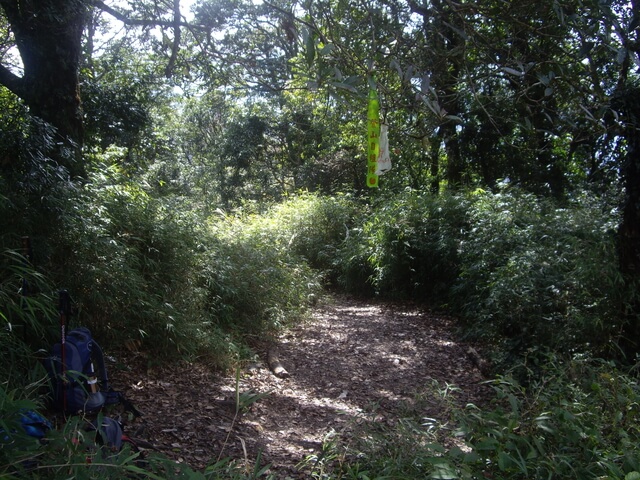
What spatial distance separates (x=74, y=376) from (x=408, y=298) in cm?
715

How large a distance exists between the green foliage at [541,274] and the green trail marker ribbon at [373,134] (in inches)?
97.6

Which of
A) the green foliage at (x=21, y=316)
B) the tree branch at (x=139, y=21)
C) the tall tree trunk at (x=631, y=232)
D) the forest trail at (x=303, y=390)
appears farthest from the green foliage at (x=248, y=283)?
the tall tree trunk at (x=631, y=232)

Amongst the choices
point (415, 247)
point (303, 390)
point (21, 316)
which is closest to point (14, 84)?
point (21, 316)

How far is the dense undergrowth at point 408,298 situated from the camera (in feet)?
8.16

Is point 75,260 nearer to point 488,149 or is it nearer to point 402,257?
point 402,257

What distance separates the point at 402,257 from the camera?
9078mm

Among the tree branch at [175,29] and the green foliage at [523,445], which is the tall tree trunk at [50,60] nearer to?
the tree branch at [175,29]

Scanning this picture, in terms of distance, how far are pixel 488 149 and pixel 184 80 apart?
7.47 metres

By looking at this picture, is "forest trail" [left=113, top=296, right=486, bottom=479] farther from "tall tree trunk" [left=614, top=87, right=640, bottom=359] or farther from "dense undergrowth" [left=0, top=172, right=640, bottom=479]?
"tall tree trunk" [left=614, top=87, right=640, bottom=359]

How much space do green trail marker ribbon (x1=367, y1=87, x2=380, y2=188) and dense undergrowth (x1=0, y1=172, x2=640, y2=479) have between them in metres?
1.53

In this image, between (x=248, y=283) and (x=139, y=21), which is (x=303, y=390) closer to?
(x=248, y=283)

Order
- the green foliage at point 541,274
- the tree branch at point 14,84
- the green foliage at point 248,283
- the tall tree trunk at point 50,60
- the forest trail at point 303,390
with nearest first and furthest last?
the forest trail at point 303,390 → the green foliage at point 541,274 → the tall tree trunk at point 50,60 → the tree branch at point 14,84 → the green foliage at point 248,283

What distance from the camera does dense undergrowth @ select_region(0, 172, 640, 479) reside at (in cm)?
249

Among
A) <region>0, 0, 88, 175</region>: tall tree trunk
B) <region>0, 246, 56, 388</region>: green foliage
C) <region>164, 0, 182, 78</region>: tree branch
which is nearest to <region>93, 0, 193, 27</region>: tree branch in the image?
<region>164, 0, 182, 78</region>: tree branch
